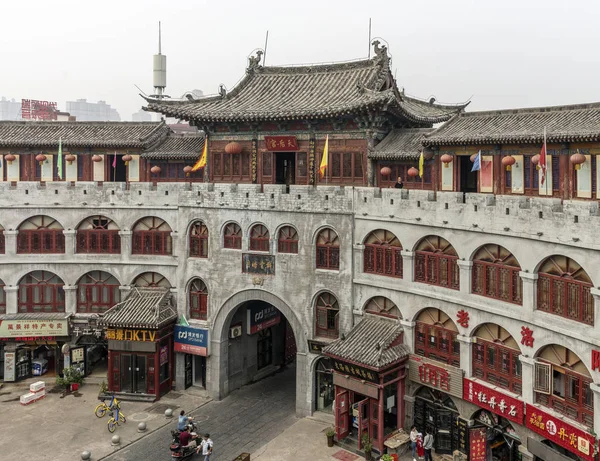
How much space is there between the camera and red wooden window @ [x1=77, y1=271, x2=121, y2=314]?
37156 mm

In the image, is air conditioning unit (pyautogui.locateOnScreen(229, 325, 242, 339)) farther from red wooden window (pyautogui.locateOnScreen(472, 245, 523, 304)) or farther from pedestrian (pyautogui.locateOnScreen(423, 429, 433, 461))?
red wooden window (pyautogui.locateOnScreen(472, 245, 523, 304))

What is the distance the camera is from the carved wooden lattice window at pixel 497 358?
24.6 metres

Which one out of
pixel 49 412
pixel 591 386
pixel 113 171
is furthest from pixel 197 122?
pixel 591 386

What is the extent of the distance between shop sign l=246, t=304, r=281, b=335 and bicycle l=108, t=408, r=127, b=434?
8.79m

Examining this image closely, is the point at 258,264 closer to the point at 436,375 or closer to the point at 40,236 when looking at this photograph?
the point at 436,375

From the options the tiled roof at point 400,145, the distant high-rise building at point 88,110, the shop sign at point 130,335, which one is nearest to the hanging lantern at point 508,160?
the tiled roof at point 400,145

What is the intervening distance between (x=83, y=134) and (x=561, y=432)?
3334 cm

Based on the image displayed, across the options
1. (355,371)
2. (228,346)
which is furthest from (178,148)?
(355,371)

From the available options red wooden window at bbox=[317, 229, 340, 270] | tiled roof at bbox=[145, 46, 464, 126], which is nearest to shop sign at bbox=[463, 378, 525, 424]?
red wooden window at bbox=[317, 229, 340, 270]

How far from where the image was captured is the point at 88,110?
164 metres

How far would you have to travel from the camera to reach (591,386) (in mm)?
20922

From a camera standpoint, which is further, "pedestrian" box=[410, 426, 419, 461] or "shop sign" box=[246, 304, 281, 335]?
"shop sign" box=[246, 304, 281, 335]

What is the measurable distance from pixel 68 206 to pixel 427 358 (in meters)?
23.0

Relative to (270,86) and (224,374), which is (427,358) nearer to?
(224,374)
